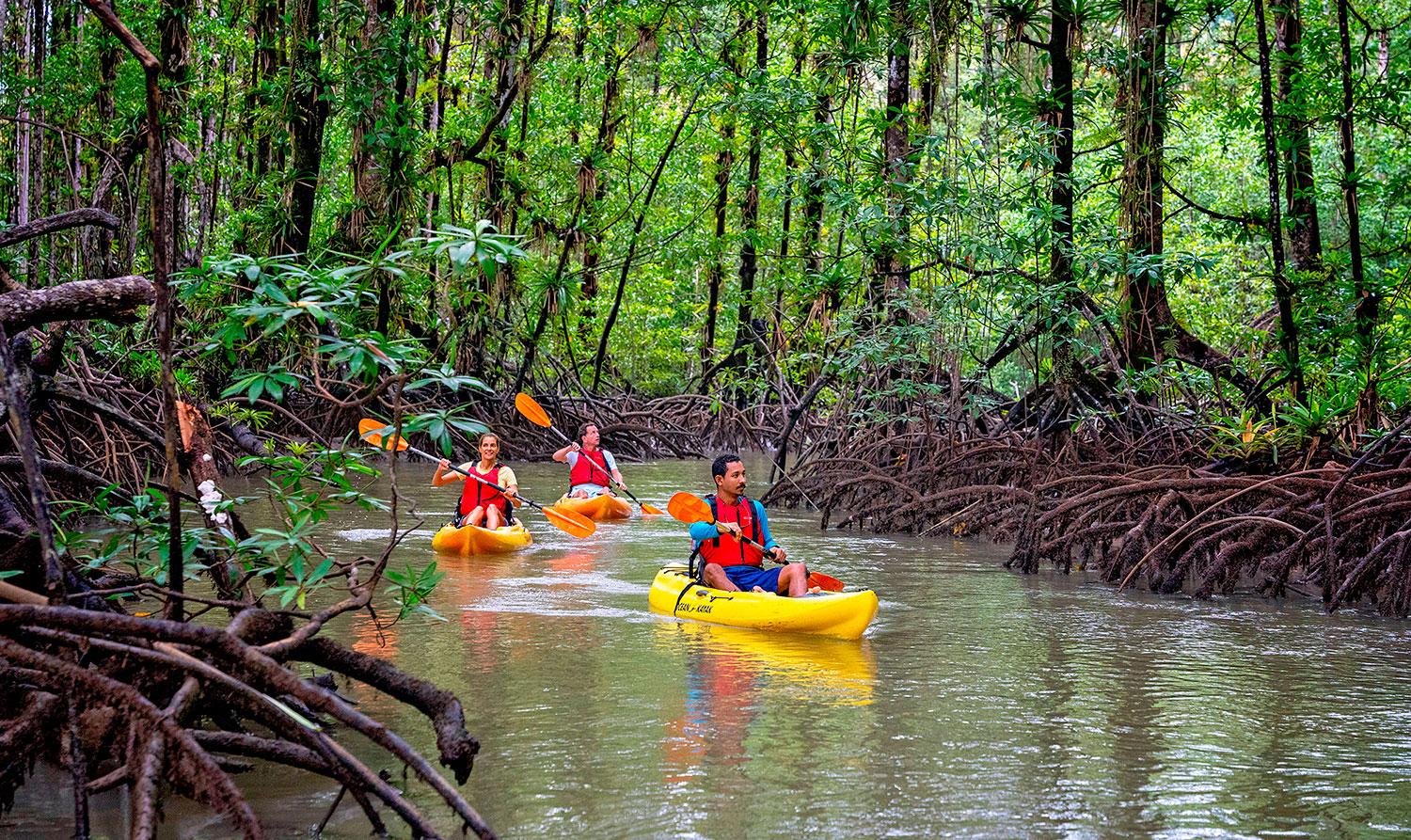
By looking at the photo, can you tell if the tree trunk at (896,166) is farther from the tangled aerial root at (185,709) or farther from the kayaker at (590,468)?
the tangled aerial root at (185,709)

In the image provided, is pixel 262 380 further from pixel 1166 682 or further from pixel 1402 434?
pixel 1402 434

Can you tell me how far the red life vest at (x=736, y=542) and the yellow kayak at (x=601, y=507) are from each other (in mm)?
3887

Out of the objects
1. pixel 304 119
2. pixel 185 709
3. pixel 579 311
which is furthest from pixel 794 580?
pixel 579 311

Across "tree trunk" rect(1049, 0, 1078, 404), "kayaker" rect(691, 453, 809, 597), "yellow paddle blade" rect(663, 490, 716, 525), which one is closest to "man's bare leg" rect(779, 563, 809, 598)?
"kayaker" rect(691, 453, 809, 597)

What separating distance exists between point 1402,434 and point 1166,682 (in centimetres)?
268

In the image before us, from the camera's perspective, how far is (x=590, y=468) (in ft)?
36.2

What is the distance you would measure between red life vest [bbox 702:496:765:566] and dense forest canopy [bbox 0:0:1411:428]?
5.05 ft

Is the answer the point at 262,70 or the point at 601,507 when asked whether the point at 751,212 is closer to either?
the point at 262,70

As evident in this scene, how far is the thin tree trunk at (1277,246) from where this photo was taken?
24.6 ft

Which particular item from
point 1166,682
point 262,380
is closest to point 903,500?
point 1166,682

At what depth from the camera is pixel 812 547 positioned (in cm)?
902

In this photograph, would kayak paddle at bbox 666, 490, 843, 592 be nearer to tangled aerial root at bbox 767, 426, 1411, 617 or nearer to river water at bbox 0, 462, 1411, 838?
river water at bbox 0, 462, 1411, 838

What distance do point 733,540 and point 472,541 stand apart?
112 inches

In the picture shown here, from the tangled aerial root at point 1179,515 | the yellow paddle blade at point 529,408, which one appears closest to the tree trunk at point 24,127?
the yellow paddle blade at point 529,408
